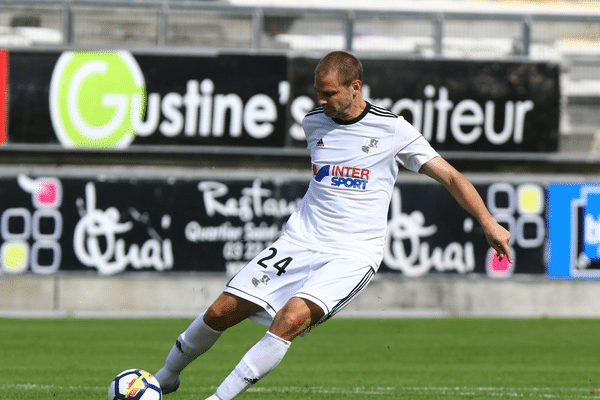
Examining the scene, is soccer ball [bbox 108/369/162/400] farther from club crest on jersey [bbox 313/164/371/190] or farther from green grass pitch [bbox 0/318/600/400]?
club crest on jersey [bbox 313/164/371/190]

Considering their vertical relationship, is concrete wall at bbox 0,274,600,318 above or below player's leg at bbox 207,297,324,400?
below

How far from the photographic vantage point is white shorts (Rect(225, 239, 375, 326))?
5562mm

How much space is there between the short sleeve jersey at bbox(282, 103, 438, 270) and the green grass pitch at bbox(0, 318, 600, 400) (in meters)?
1.98

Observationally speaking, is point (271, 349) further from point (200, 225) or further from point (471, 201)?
point (200, 225)

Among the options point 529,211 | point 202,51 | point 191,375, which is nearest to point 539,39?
point 529,211

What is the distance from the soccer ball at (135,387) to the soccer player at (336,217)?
0.70 ft

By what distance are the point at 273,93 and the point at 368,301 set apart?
3.94 m

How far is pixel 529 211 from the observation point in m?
16.7

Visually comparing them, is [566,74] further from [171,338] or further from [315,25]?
[171,338]

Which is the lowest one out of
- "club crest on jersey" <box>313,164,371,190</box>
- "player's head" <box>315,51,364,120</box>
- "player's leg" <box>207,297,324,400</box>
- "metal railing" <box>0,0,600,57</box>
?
"player's leg" <box>207,297,324,400</box>

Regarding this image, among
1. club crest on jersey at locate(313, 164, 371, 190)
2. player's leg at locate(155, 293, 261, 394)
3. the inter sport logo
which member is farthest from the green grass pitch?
the inter sport logo

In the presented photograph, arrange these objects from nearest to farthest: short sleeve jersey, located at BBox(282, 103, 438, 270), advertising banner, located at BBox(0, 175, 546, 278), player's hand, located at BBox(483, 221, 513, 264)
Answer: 1. player's hand, located at BBox(483, 221, 513, 264)
2. short sleeve jersey, located at BBox(282, 103, 438, 270)
3. advertising banner, located at BBox(0, 175, 546, 278)

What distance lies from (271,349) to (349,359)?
5.11 meters

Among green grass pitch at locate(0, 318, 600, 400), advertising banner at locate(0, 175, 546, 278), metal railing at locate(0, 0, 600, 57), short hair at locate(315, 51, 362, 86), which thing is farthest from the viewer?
metal railing at locate(0, 0, 600, 57)
